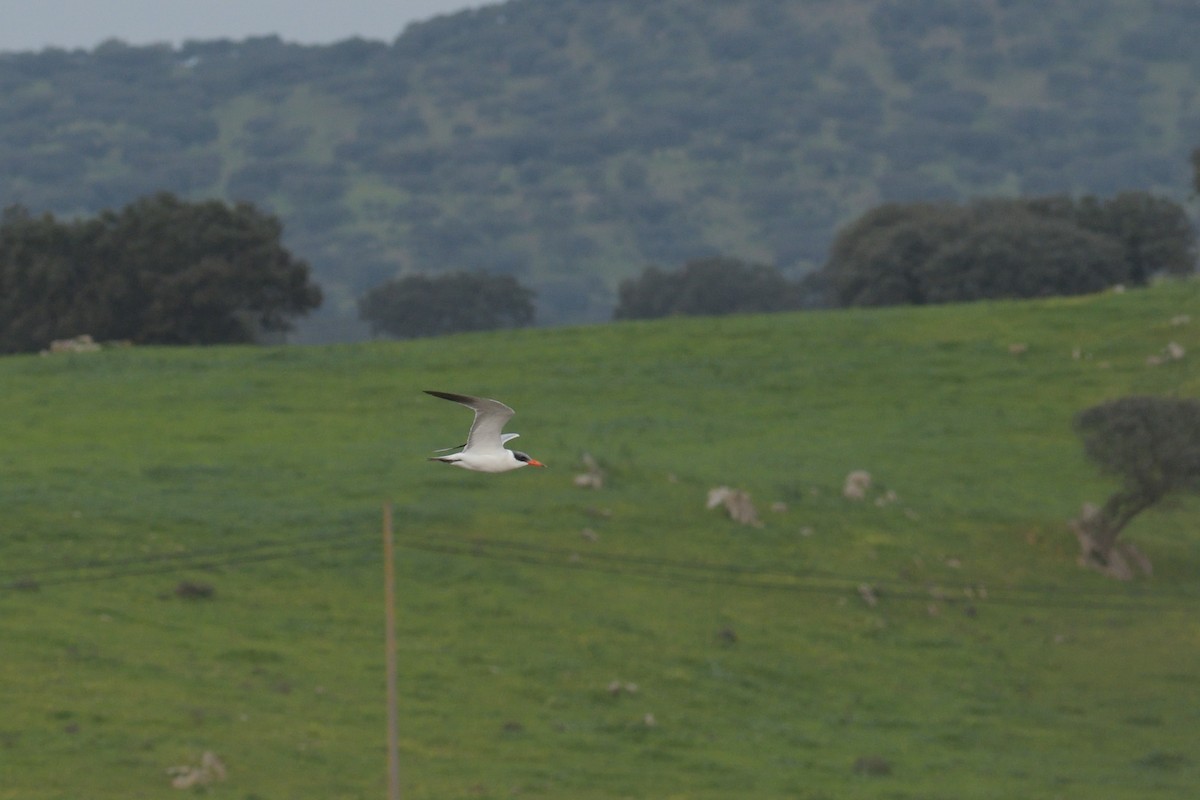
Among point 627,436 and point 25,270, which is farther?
point 25,270

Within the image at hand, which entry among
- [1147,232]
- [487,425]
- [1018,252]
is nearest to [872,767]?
[487,425]

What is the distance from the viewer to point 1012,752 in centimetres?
5203

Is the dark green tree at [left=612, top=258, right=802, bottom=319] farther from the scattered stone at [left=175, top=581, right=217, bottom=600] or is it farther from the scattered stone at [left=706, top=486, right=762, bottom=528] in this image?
the scattered stone at [left=175, top=581, right=217, bottom=600]

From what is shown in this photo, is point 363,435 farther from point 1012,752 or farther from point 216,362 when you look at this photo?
point 1012,752

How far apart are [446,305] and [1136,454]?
109397mm

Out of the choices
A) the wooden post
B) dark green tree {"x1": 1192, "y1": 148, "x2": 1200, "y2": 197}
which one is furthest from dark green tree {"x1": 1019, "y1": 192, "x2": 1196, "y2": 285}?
the wooden post

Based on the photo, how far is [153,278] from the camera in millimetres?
111875

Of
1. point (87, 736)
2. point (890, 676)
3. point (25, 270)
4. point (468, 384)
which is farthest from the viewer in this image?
point (25, 270)

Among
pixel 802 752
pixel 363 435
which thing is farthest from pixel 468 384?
pixel 802 752

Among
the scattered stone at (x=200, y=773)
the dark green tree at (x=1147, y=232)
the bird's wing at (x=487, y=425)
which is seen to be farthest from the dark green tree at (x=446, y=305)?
the bird's wing at (x=487, y=425)

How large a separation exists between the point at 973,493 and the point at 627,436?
14749 mm

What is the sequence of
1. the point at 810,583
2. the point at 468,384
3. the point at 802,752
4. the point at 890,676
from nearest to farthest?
the point at 802,752 < the point at 890,676 < the point at 810,583 < the point at 468,384

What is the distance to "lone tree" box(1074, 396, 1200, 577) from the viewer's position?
2506 inches

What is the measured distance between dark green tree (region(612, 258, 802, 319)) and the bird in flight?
154 meters
